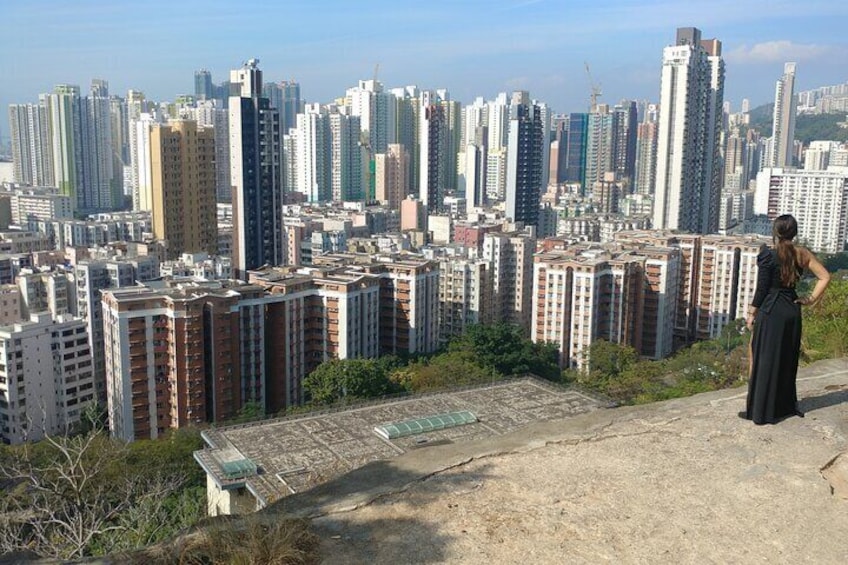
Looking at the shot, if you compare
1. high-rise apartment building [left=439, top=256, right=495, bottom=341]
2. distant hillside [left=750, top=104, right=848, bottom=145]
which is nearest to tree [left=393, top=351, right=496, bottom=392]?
high-rise apartment building [left=439, top=256, right=495, bottom=341]

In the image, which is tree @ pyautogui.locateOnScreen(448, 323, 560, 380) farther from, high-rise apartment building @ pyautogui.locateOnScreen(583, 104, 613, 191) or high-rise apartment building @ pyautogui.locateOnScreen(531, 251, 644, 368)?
high-rise apartment building @ pyautogui.locateOnScreen(583, 104, 613, 191)

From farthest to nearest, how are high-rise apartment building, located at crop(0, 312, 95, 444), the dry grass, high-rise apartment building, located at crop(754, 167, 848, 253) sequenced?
high-rise apartment building, located at crop(754, 167, 848, 253) < high-rise apartment building, located at crop(0, 312, 95, 444) < the dry grass

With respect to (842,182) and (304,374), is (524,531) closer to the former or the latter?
(304,374)

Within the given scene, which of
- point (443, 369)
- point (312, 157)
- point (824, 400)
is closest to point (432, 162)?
point (312, 157)

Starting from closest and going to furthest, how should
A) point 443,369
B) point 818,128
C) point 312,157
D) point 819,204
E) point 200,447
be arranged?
point 200,447
point 443,369
point 819,204
point 312,157
point 818,128

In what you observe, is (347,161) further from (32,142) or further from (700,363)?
(700,363)
